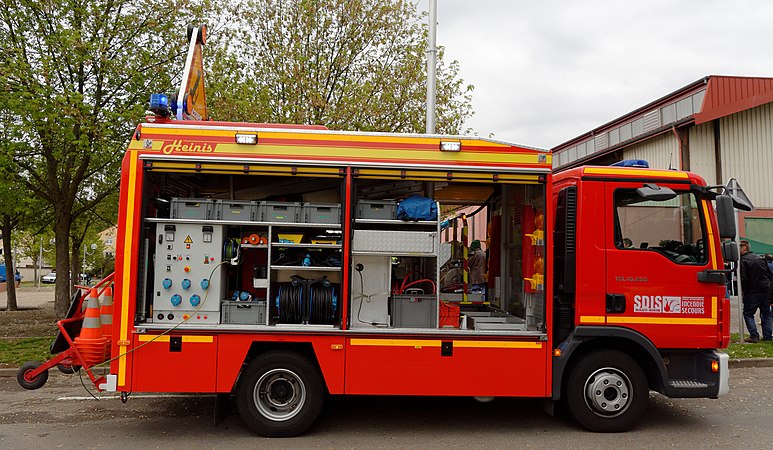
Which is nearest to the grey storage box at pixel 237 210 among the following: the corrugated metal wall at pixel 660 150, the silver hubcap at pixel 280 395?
the silver hubcap at pixel 280 395

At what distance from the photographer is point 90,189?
17.4 metres

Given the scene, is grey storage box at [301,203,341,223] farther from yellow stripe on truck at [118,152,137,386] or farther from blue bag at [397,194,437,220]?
yellow stripe on truck at [118,152,137,386]

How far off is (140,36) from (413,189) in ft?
26.8

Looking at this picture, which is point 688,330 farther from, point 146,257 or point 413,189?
point 146,257

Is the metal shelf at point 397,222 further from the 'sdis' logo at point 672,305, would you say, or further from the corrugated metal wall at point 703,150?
the corrugated metal wall at point 703,150

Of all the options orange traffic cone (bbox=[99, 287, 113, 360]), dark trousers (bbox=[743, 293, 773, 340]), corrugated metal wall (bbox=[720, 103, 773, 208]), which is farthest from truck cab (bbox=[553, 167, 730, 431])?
corrugated metal wall (bbox=[720, 103, 773, 208])

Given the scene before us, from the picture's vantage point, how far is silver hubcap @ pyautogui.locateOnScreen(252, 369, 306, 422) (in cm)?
573

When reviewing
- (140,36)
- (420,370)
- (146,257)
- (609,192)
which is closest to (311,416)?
(420,370)

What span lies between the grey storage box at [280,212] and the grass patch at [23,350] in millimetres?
5774

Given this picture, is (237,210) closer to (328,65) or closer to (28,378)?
(28,378)

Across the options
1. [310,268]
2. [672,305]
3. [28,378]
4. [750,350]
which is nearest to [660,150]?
[750,350]

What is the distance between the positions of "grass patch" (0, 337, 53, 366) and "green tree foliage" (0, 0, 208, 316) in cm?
332

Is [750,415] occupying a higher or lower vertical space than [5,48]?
lower

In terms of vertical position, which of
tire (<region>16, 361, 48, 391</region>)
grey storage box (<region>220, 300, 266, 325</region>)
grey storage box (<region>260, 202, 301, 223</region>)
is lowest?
tire (<region>16, 361, 48, 391</region>)
